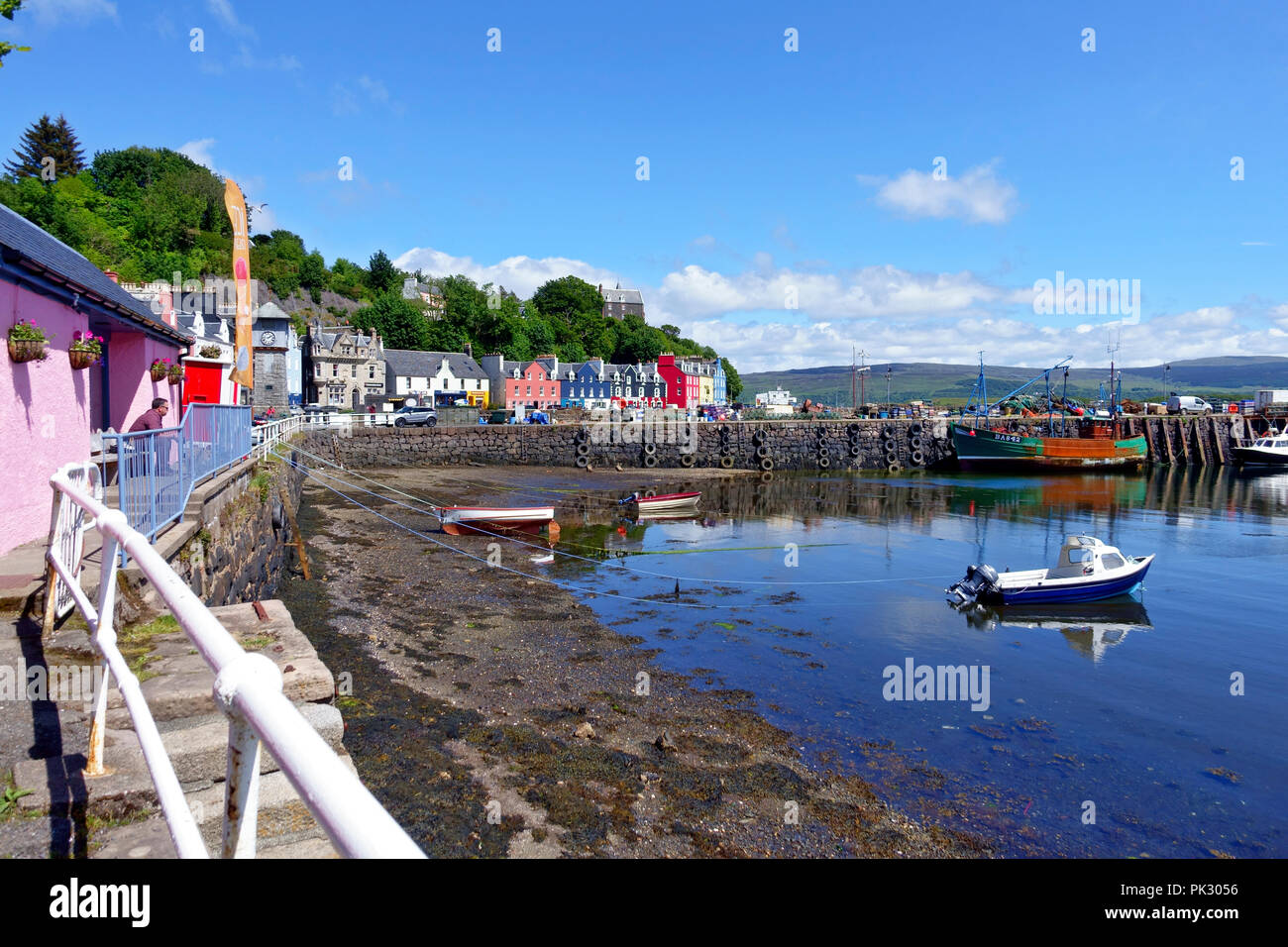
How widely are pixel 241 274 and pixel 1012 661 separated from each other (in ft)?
72.9

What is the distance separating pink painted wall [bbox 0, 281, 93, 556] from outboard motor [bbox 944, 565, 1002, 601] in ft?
64.2

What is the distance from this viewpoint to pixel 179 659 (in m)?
5.52

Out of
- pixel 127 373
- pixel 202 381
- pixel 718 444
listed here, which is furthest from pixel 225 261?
pixel 127 373

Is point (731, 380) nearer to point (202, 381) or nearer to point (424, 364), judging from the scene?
point (424, 364)

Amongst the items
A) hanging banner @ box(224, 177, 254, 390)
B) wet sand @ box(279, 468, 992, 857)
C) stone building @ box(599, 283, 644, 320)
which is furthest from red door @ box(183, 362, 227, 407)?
stone building @ box(599, 283, 644, 320)

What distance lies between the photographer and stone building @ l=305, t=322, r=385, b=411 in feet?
250

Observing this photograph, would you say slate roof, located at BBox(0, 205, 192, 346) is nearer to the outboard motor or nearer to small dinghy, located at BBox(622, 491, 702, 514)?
the outboard motor

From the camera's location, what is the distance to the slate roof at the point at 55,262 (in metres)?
8.34

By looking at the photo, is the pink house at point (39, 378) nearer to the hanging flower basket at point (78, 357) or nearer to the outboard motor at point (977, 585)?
the hanging flower basket at point (78, 357)

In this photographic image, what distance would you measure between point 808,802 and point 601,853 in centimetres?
297

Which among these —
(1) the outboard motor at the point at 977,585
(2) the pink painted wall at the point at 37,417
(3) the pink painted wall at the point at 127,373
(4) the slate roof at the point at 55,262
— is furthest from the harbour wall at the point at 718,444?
(2) the pink painted wall at the point at 37,417

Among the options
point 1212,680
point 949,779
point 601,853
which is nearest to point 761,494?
point 1212,680

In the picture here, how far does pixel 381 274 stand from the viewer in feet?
438
